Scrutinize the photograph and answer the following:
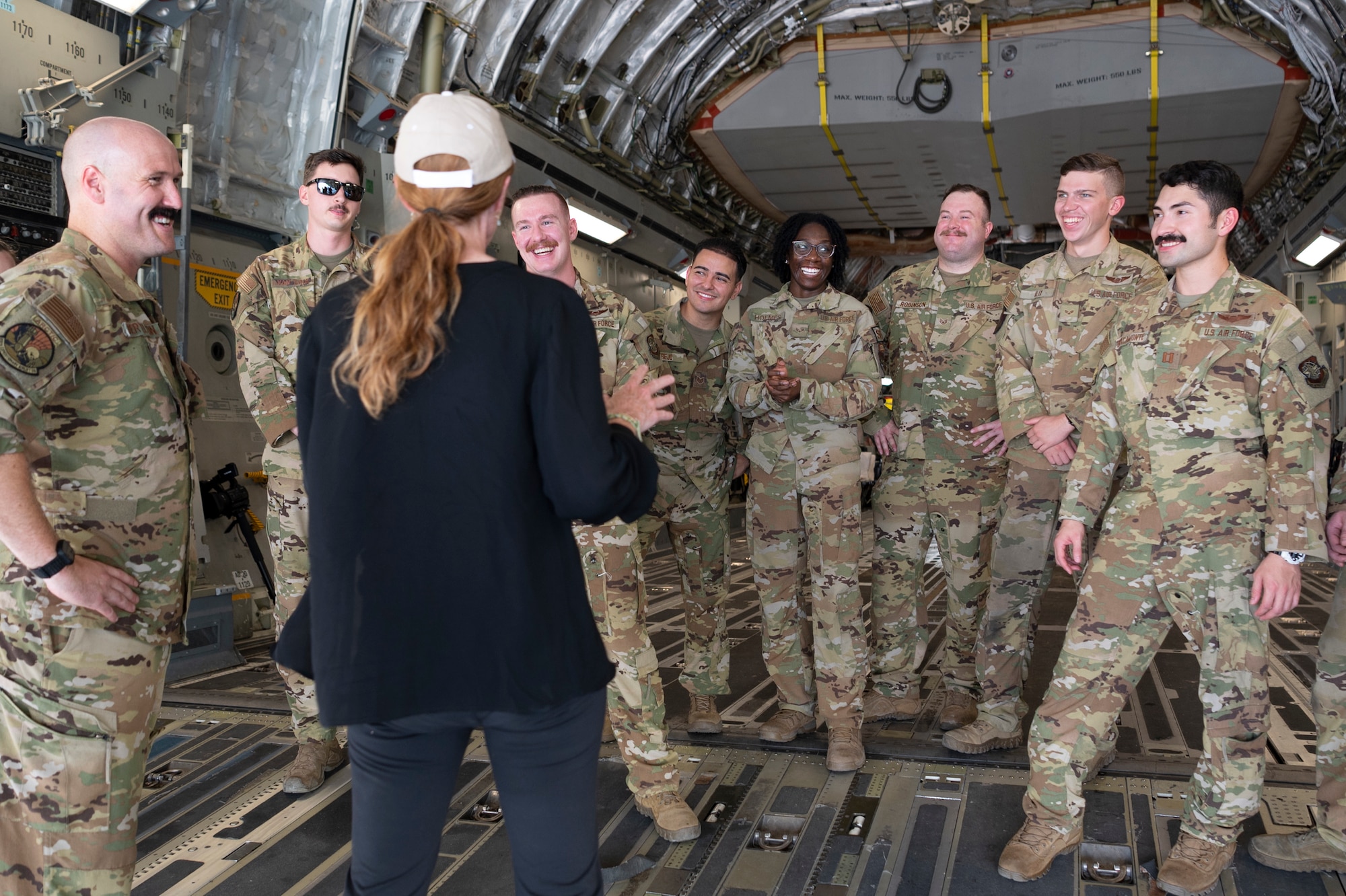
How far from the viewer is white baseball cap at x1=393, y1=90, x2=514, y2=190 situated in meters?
1.33

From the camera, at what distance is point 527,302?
51.2 inches

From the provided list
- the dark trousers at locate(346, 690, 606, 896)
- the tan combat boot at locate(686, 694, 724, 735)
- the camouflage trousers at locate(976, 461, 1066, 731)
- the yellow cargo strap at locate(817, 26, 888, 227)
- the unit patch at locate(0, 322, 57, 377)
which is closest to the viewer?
the dark trousers at locate(346, 690, 606, 896)

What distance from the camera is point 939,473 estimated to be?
354cm

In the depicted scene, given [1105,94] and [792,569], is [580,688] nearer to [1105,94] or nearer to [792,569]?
[792,569]

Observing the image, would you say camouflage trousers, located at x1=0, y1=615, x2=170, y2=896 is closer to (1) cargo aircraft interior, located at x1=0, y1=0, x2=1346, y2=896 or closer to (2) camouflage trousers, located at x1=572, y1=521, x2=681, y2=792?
(1) cargo aircraft interior, located at x1=0, y1=0, x2=1346, y2=896

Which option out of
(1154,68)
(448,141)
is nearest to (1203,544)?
(448,141)

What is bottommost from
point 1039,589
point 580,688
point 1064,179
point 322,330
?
point 1039,589

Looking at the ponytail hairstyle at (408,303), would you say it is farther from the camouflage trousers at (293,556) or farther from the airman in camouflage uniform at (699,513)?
the airman in camouflage uniform at (699,513)

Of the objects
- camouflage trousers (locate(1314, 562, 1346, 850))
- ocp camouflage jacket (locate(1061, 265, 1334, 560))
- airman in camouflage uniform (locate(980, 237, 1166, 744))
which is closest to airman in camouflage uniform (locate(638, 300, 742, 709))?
airman in camouflage uniform (locate(980, 237, 1166, 744))

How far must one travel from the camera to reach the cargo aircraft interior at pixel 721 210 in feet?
8.61

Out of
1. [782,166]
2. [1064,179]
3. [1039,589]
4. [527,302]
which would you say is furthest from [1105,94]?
[527,302]

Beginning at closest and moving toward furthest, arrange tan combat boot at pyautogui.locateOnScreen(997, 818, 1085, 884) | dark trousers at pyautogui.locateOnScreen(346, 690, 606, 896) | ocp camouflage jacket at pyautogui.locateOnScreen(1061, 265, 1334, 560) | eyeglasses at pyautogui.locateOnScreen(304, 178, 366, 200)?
dark trousers at pyautogui.locateOnScreen(346, 690, 606, 896) → ocp camouflage jacket at pyautogui.locateOnScreen(1061, 265, 1334, 560) → tan combat boot at pyautogui.locateOnScreen(997, 818, 1085, 884) → eyeglasses at pyautogui.locateOnScreen(304, 178, 366, 200)

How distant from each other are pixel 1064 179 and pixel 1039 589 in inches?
54.7

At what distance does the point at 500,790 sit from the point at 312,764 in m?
2.03
